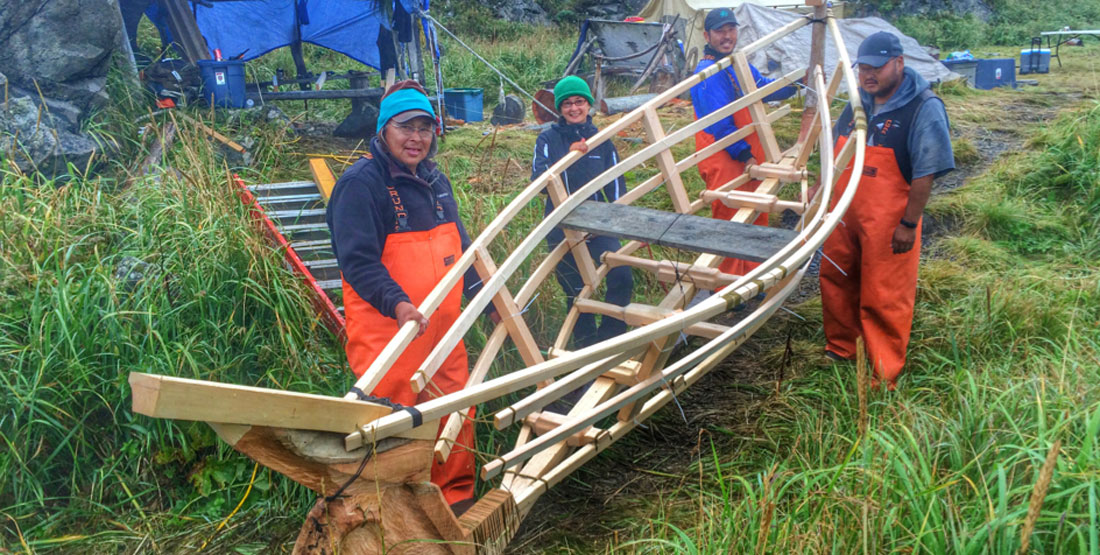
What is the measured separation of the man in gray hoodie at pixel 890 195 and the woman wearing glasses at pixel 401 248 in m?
2.09

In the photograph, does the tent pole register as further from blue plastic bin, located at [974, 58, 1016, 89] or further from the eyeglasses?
blue plastic bin, located at [974, 58, 1016, 89]

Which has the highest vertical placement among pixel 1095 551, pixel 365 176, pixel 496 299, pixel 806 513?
pixel 365 176

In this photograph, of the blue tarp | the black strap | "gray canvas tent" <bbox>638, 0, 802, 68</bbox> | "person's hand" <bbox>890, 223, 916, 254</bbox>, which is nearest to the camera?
the black strap

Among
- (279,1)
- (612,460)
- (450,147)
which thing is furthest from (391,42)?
(612,460)

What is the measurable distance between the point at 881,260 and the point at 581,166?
5.85 feet

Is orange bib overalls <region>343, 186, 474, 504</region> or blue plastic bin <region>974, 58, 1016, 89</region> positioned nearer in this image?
→ orange bib overalls <region>343, 186, 474, 504</region>

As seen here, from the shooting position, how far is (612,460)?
150 inches

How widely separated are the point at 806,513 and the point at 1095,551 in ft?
2.69

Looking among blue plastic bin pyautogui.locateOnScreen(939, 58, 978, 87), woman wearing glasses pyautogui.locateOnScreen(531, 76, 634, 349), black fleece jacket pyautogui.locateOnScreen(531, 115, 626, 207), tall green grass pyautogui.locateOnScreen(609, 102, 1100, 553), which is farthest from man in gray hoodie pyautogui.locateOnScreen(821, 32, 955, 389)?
blue plastic bin pyautogui.locateOnScreen(939, 58, 978, 87)

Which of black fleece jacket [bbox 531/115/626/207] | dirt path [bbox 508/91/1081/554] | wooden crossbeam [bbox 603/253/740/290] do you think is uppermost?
black fleece jacket [bbox 531/115/626/207]

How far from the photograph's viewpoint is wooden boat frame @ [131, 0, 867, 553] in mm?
2098

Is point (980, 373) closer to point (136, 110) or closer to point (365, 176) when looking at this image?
point (365, 176)

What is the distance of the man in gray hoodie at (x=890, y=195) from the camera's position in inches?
145

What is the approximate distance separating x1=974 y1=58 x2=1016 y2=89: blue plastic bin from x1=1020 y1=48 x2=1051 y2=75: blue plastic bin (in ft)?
6.64
